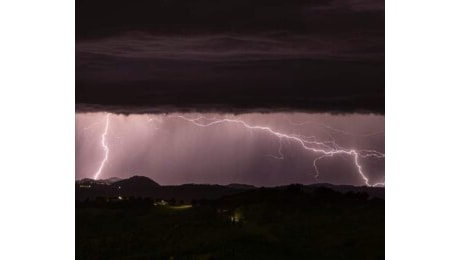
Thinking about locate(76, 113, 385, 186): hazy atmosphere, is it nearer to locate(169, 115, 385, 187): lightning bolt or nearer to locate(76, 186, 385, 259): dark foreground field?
locate(169, 115, 385, 187): lightning bolt

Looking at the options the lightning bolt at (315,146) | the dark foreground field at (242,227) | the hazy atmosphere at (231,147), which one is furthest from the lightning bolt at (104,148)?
the lightning bolt at (315,146)

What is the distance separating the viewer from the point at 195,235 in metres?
3.54

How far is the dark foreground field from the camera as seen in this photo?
3508 mm

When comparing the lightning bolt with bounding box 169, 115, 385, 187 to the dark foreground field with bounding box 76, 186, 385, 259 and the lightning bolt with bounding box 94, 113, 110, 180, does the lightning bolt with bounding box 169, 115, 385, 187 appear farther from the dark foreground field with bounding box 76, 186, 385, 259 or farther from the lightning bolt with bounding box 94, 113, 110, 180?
the lightning bolt with bounding box 94, 113, 110, 180

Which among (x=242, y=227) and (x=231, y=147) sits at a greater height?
(x=231, y=147)

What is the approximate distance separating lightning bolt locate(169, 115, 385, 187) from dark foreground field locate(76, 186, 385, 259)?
17cm

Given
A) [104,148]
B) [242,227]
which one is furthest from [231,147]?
[104,148]

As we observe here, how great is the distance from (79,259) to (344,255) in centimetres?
150

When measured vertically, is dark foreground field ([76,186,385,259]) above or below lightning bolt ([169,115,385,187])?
below

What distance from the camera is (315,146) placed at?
356cm

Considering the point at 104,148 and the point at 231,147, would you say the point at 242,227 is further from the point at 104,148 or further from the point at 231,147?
the point at 104,148

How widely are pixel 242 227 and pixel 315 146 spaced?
616 mm

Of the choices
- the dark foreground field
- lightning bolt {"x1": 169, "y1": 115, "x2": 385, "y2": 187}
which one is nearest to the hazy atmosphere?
lightning bolt {"x1": 169, "y1": 115, "x2": 385, "y2": 187}
